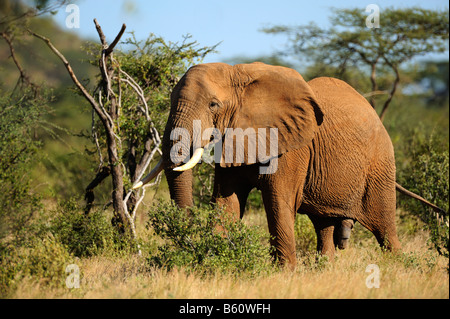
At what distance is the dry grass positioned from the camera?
210 inches

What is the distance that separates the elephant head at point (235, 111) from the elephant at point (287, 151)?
10 millimetres

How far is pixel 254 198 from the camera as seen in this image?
12.3 m

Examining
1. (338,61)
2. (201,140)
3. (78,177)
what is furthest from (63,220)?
(338,61)

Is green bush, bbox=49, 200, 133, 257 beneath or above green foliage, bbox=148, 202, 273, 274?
beneath

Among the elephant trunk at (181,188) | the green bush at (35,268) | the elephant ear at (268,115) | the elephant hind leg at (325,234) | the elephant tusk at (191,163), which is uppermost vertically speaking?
the elephant ear at (268,115)

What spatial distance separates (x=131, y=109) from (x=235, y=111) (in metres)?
2.84

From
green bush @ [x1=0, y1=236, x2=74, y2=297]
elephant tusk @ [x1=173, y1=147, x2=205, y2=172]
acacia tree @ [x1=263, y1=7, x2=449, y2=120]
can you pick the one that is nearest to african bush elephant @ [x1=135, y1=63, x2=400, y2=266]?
elephant tusk @ [x1=173, y1=147, x2=205, y2=172]

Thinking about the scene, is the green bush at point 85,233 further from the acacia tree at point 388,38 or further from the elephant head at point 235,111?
the acacia tree at point 388,38

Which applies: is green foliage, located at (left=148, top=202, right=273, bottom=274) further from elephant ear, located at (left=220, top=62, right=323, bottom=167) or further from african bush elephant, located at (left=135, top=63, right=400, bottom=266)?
elephant ear, located at (left=220, top=62, right=323, bottom=167)

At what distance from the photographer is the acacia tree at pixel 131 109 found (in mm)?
7828

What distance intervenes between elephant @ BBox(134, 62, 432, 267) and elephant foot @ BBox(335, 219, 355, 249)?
1 centimetres

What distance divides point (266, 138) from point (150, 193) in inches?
306

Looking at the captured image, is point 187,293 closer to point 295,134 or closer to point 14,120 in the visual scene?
point 295,134

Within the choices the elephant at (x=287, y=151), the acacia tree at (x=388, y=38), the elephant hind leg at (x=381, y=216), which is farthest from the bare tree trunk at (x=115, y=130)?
the acacia tree at (x=388, y=38)
